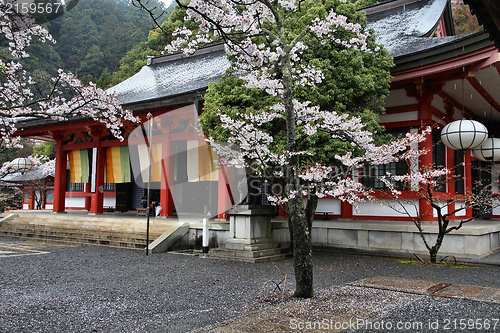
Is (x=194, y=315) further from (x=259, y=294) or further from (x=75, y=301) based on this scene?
(x=75, y=301)

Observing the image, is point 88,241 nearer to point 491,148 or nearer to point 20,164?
point 20,164

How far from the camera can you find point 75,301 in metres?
5.41

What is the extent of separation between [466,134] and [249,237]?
19.8 feet

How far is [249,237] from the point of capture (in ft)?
31.6

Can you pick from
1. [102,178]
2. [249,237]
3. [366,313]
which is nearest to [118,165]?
[102,178]

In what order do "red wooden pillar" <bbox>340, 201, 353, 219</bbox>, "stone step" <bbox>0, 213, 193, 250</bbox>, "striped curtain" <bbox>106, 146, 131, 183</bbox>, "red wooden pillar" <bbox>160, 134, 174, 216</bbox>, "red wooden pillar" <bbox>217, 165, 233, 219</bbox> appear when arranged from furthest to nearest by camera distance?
"striped curtain" <bbox>106, 146, 131, 183</bbox>, "red wooden pillar" <bbox>160, 134, 174, 216</bbox>, "red wooden pillar" <bbox>217, 165, 233, 219</bbox>, "stone step" <bbox>0, 213, 193, 250</bbox>, "red wooden pillar" <bbox>340, 201, 353, 219</bbox>

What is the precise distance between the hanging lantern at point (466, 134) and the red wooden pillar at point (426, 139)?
2.05 feet

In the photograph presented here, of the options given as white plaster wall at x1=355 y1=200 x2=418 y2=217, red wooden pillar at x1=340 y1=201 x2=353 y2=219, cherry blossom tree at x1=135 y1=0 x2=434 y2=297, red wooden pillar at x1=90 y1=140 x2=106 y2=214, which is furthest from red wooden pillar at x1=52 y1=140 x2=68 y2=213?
white plaster wall at x1=355 y1=200 x2=418 y2=217

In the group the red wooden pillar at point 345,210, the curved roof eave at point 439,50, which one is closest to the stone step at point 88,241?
the red wooden pillar at point 345,210

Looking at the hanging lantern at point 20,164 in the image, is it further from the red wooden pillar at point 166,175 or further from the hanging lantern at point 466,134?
the hanging lantern at point 466,134

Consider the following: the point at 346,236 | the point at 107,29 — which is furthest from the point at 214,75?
the point at 107,29

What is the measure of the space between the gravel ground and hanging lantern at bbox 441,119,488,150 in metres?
3.08

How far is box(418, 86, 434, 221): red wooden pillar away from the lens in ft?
32.6

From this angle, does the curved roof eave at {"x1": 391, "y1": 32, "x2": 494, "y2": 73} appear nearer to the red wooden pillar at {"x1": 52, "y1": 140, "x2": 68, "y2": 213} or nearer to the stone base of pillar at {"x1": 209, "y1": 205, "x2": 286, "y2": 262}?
the stone base of pillar at {"x1": 209, "y1": 205, "x2": 286, "y2": 262}
